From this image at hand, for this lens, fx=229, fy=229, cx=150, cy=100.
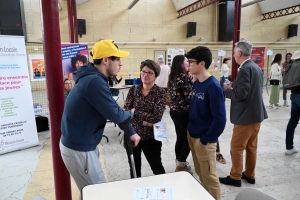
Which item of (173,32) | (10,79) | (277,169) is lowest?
(277,169)

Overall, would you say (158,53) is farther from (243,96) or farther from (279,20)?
(243,96)

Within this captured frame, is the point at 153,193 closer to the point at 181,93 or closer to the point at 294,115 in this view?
the point at 181,93

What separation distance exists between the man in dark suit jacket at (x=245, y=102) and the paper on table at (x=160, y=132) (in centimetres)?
76

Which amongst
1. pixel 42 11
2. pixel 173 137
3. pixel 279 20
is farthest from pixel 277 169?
pixel 279 20

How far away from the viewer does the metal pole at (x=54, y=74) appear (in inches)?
62.9

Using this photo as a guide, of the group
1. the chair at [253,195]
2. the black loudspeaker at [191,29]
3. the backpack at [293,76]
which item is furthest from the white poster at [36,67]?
the black loudspeaker at [191,29]

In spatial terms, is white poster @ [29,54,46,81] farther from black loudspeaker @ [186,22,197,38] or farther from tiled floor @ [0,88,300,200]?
black loudspeaker @ [186,22,197,38]

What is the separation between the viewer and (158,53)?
980 cm

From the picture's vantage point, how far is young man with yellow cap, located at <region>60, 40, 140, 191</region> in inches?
52.4

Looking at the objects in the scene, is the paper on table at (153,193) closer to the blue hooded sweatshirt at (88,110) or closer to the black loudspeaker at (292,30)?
the blue hooded sweatshirt at (88,110)

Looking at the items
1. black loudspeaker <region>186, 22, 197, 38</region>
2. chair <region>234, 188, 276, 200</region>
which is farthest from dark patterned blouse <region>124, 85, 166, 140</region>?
black loudspeaker <region>186, 22, 197, 38</region>

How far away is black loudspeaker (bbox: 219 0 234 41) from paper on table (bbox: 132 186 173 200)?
9554 mm

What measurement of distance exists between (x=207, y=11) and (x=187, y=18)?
3.23 ft

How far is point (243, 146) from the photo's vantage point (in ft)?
7.64
